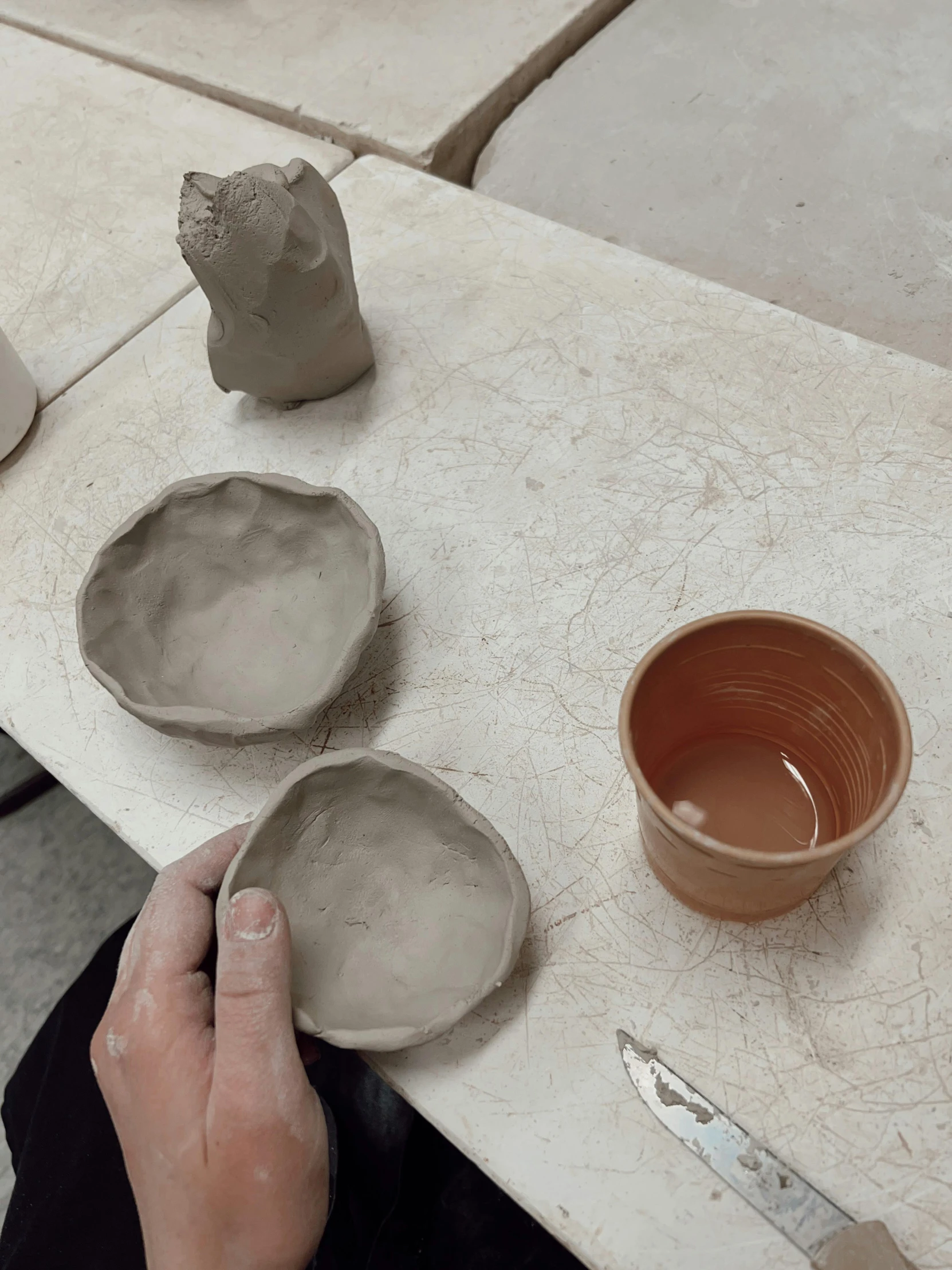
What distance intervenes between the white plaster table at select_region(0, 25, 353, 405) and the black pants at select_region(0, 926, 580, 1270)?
111cm

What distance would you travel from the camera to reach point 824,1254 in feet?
2.62

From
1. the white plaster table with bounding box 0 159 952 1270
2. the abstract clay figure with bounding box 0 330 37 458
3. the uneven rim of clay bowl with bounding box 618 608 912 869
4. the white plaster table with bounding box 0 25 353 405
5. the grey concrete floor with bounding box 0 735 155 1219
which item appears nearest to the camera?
the uneven rim of clay bowl with bounding box 618 608 912 869

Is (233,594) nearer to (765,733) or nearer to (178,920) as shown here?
(178,920)

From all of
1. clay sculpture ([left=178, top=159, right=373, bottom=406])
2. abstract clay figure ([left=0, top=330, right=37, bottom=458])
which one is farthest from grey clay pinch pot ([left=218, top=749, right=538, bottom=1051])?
abstract clay figure ([left=0, top=330, right=37, bottom=458])

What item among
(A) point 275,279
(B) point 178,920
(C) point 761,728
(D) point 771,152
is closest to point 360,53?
(D) point 771,152

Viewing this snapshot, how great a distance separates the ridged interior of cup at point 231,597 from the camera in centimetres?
114

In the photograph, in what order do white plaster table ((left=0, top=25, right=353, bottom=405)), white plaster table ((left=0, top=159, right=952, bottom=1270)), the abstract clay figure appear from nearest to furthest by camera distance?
white plaster table ((left=0, top=159, right=952, bottom=1270)), the abstract clay figure, white plaster table ((left=0, top=25, right=353, bottom=405))

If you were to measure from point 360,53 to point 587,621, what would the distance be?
1.63 metres

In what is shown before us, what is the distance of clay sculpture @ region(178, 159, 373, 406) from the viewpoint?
3.85 feet

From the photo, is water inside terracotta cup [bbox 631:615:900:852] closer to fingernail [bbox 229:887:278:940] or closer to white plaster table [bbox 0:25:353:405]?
fingernail [bbox 229:887:278:940]

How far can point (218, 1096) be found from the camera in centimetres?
87

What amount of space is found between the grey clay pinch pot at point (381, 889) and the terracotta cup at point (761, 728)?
0.19m

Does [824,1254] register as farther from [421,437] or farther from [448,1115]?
[421,437]

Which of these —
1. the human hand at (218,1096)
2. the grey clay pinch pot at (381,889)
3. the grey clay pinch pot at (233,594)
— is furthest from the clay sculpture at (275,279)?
the human hand at (218,1096)
